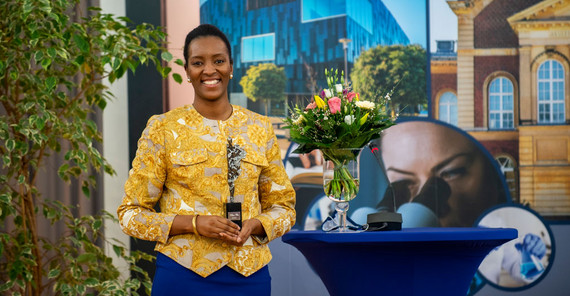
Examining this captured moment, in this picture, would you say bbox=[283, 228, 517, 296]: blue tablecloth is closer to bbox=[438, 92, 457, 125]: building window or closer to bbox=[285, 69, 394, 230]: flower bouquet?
bbox=[285, 69, 394, 230]: flower bouquet

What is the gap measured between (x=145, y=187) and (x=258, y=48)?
8.90ft

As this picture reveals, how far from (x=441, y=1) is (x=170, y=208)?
292cm

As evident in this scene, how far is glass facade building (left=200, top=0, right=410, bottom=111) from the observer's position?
4129 mm

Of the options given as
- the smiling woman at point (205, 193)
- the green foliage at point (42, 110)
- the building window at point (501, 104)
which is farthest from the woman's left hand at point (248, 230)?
the building window at point (501, 104)

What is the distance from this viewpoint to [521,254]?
400 centimetres

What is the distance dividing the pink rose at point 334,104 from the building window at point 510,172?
2.28 m

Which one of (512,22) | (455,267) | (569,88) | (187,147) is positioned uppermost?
(512,22)

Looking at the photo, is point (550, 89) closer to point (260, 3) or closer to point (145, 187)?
point (260, 3)

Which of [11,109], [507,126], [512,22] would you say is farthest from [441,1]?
[11,109]

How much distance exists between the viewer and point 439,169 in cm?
407

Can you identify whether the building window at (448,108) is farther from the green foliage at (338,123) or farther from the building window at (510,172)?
the green foliage at (338,123)

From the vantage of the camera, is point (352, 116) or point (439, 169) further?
point (439, 169)

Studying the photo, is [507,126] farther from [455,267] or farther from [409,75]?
[455,267]

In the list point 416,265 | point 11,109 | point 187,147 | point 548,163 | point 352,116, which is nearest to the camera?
point 187,147
